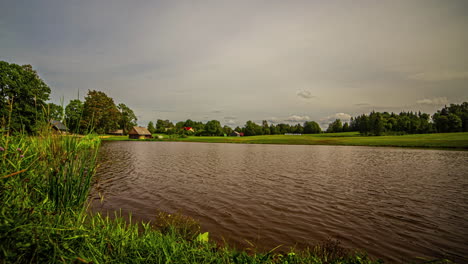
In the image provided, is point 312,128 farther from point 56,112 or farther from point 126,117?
point 56,112

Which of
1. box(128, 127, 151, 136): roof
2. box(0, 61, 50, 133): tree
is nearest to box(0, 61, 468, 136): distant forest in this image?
box(0, 61, 50, 133): tree

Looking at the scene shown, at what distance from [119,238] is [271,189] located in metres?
8.02

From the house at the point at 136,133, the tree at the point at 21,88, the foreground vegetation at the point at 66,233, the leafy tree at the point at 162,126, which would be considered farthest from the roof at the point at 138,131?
the foreground vegetation at the point at 66,233

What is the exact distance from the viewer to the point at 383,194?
943 cm

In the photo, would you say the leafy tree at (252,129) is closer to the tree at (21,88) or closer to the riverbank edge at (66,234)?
the tree at (21,88)

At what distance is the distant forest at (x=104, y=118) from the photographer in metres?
5.20

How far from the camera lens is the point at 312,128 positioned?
156000 mm

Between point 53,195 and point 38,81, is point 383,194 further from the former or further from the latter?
point 38,81

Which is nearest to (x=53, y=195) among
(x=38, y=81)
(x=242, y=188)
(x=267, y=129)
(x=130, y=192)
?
(x=130, y=192)

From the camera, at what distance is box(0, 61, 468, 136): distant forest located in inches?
205

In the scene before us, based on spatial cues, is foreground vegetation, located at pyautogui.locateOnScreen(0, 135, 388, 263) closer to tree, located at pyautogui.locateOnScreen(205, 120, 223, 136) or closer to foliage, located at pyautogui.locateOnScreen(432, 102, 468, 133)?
tree, located at pyautogui.locateOnScreen(205, 120, 223, 136)

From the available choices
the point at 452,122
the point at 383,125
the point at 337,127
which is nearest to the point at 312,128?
the point at 337,127

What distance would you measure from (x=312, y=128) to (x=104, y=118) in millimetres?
146656

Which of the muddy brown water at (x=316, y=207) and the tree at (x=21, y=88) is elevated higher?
the tree at (x=21, y=88)
